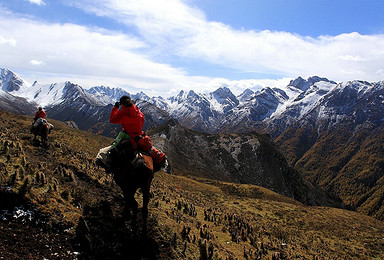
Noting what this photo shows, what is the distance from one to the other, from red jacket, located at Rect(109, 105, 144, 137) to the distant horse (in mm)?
688

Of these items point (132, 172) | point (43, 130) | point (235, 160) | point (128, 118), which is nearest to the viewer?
point (132, 172)

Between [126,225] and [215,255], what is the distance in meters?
4.44

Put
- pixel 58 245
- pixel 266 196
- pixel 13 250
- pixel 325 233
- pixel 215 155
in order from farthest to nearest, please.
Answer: pixel 215 155 → pixel 266 196 → pixel 325 233 → pixel 58 245 → pixel 13 250

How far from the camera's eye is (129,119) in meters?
11.5

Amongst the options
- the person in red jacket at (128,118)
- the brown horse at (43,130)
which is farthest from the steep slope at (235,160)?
the person in red jacket at (128,118)

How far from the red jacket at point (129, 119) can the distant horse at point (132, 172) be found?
69cm

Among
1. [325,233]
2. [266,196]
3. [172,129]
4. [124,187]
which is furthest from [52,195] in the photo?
[172,129]

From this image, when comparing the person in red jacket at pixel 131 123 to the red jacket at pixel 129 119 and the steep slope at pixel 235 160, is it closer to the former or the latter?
the red jacket at pixel 129 119

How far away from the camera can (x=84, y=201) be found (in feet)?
37.9

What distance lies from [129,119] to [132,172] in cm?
276

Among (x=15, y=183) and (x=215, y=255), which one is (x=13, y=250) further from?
(x=215, y=255)

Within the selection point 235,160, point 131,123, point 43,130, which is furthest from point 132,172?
point 235,160

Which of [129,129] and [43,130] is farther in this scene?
[43,130]

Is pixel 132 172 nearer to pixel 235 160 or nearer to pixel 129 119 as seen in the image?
pixel 129 119
